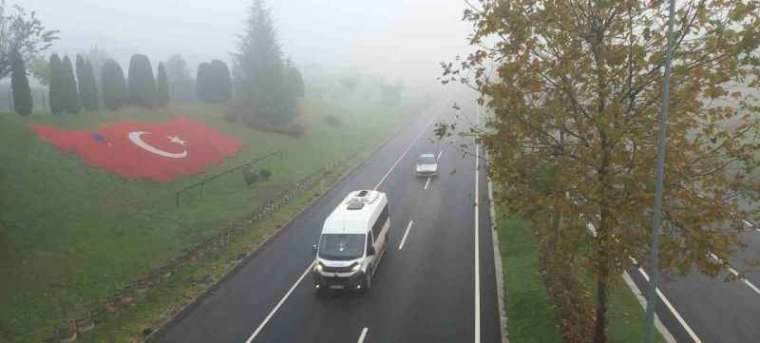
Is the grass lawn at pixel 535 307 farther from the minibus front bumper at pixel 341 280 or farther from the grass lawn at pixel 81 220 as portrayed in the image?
the grass lawn at pixel 81 220

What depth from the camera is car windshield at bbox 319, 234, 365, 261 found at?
17.9 m

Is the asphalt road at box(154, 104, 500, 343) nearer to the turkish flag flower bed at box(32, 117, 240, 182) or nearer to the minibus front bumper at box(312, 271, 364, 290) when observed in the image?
the minibus front bumper at box(312, 271, 364, 290)

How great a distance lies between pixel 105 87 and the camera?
135 ft

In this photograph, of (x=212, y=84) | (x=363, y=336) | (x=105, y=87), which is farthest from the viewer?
(x=212, y=84)

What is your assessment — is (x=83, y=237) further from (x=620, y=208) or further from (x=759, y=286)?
(x=759, y=286)

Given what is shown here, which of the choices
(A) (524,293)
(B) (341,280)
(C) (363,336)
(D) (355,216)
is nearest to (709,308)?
(A) (524,293)

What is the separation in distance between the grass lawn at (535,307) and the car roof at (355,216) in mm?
5195

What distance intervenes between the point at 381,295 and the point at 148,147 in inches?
969

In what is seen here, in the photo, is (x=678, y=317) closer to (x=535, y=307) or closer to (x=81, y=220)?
(x=535, y=307)

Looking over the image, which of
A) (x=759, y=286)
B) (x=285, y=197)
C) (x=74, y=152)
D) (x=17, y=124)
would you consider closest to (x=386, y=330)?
(x=759, y=286)

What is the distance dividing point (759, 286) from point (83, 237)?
27.4 meters

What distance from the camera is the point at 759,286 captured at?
17969 millimetres

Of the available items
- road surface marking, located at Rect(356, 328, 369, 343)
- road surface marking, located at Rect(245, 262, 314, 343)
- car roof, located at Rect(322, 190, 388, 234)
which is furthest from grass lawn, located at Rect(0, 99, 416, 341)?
road surface marking, located at Rect(356, 328, 369, 343)

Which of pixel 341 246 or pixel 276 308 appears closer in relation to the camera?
pixel 276 308
